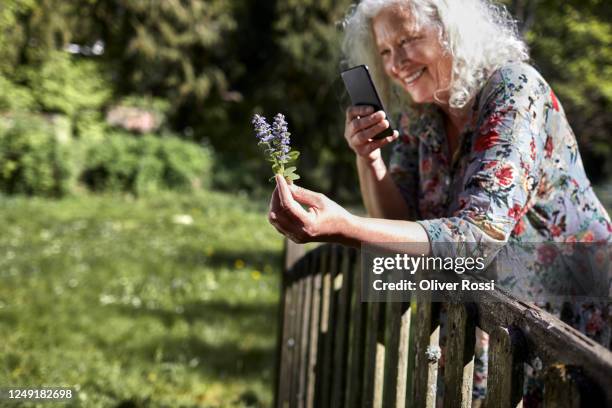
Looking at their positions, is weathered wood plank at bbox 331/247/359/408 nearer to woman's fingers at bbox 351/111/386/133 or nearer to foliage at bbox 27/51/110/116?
woman's fingers at bbox 351/111/386/133

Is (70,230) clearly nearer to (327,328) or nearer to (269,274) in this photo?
(269,274)

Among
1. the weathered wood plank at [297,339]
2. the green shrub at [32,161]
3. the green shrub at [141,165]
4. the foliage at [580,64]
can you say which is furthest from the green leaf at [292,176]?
the green shrub at [141,165]

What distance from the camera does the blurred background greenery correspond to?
4.34 meters

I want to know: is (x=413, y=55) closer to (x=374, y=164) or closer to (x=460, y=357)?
(x=374, y=164)

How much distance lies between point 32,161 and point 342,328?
1113 cm

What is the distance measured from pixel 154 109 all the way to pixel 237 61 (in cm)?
311

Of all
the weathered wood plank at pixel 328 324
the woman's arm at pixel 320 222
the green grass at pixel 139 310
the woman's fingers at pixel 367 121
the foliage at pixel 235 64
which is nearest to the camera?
the woman's arm at pixel 320 222

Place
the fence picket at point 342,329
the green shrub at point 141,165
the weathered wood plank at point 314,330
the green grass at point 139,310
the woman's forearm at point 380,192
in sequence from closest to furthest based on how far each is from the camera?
the woman's forearm at point 380,192 < the fence picket at point 342,329 < the weathered wood plank at point 314,330 < the green grass at point 139,310 < the green shrub at point 141,165

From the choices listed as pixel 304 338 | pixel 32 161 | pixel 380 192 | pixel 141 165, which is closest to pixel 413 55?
pixel 380 192

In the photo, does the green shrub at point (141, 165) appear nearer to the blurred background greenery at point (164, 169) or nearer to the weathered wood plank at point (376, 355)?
the blurred background greenery at point (164, 169)

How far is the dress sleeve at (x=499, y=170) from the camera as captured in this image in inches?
47.8

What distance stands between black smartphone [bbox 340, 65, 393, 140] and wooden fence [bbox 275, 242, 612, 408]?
0.47m

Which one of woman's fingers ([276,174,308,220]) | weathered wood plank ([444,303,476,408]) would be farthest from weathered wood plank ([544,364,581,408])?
woman's fingers ([276,174,308,220])

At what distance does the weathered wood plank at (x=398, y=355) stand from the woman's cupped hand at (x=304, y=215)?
487 millimetres
